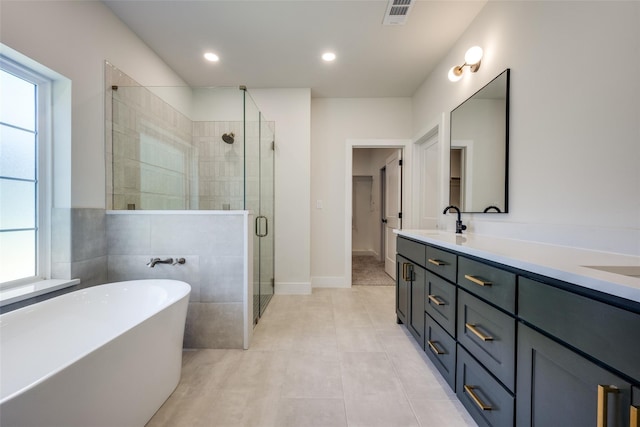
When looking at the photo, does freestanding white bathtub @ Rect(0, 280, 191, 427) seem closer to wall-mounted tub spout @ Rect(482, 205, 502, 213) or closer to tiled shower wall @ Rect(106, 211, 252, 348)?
tiled shower wall @ Rect(106, 211, 252, 348)

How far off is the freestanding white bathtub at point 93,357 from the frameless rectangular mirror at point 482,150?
213cm

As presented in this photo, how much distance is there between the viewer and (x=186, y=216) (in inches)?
71.2

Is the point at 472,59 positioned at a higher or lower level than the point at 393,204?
higher

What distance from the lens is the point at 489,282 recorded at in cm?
104

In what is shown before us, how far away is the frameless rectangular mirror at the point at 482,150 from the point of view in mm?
1669

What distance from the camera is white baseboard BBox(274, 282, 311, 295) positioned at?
10.1 ft

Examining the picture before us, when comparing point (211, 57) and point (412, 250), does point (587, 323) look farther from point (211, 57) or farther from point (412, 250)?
point (211, 57)

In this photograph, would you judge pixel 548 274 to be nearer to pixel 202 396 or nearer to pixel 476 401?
pixel 476 401

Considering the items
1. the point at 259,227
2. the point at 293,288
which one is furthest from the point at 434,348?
the point at 293,288

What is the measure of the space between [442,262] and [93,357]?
5.34 feet

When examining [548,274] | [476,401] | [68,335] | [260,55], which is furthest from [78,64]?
[476,401]

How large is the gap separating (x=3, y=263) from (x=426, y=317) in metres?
2.53

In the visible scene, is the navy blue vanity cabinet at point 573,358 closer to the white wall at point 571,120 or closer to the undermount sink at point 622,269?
the undermount sink at point 622,269

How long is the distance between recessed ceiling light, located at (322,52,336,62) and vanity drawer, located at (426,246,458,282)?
6.61ft
